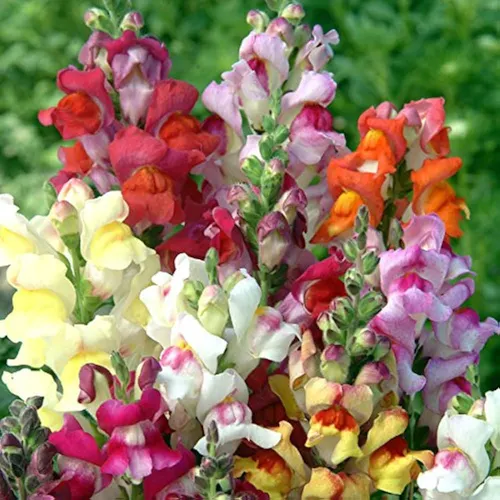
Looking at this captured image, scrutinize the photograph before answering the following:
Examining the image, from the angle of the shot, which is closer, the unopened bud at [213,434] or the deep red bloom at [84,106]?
the unopened bud at [213,434]

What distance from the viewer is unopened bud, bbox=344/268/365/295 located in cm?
69

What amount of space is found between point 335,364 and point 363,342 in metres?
0.02

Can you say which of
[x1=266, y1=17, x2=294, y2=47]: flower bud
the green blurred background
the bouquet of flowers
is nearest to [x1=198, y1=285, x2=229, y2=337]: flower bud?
the bouquet of flowers

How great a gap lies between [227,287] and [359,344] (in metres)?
0.08

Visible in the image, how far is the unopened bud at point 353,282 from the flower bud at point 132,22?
254 millimetres

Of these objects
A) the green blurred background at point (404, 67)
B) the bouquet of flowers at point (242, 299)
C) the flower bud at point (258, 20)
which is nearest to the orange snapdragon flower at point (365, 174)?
the bouquet of flowers at point (242, 299)

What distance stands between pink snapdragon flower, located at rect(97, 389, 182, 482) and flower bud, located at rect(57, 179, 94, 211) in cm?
15

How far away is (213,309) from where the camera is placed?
70 cm

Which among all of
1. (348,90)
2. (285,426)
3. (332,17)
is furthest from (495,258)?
(285,426)

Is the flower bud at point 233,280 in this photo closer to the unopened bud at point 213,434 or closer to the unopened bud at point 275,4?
the unopened bud at point 213,434

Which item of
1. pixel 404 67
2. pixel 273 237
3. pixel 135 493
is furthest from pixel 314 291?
pixel 404 67

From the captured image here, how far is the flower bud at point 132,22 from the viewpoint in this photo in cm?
86

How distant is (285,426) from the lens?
2.36ft

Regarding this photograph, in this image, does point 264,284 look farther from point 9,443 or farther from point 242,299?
point 9,443
